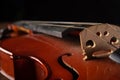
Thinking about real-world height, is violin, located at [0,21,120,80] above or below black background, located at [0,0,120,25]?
below

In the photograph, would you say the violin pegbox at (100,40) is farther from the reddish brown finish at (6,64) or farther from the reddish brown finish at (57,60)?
the reddish brown finish at (6,64)

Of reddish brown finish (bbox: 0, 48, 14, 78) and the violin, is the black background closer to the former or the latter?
the violin

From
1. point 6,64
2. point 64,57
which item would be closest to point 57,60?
point 64,57

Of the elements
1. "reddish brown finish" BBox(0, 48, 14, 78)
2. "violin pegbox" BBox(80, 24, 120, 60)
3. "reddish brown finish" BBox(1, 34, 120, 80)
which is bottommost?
"reddish brown finish" BBox(0, 48, 14, 78)

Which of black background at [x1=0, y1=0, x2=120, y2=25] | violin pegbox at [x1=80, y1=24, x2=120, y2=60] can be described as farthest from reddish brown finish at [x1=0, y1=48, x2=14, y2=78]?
black background at [x1=0, y1=0, x2=120, y2=25]

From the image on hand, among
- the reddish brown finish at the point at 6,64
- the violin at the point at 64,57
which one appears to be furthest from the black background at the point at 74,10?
the reddish brown finish at the point at 6,64

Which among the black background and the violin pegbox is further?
the black background

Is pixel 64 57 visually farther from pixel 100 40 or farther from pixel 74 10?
pixel 74 10
